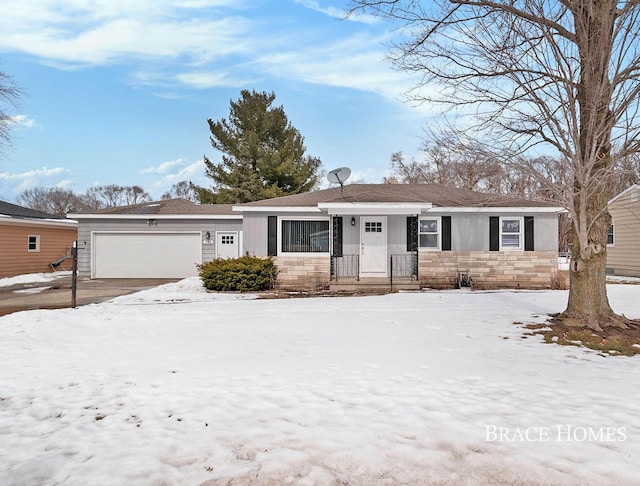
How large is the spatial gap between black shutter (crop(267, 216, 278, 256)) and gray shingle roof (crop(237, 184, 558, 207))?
51 centimetres

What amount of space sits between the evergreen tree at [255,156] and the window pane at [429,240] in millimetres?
14109

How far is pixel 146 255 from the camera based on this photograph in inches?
653

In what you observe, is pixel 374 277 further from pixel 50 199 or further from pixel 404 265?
pixel 50 199

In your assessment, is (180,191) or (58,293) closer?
(58,293)

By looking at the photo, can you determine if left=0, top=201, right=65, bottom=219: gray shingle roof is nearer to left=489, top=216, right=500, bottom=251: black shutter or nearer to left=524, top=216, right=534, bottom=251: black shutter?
left=489, top=216, right=500, bottom=251: black shutter

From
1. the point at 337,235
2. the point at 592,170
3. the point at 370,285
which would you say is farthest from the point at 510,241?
the point at 592,170

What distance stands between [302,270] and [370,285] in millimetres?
2211

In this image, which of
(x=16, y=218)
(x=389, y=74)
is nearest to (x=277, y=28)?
(x=389, y=74)

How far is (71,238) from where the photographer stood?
65.4 feet

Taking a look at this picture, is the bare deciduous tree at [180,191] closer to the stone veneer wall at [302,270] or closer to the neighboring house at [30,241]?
the neighboring house at [30,241]

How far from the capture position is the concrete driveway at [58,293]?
9.67 metres

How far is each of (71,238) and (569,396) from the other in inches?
864

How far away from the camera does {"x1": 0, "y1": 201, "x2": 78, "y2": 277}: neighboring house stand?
53.2 feet

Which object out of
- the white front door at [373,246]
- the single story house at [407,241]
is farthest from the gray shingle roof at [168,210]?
the white front door at [373,246]
